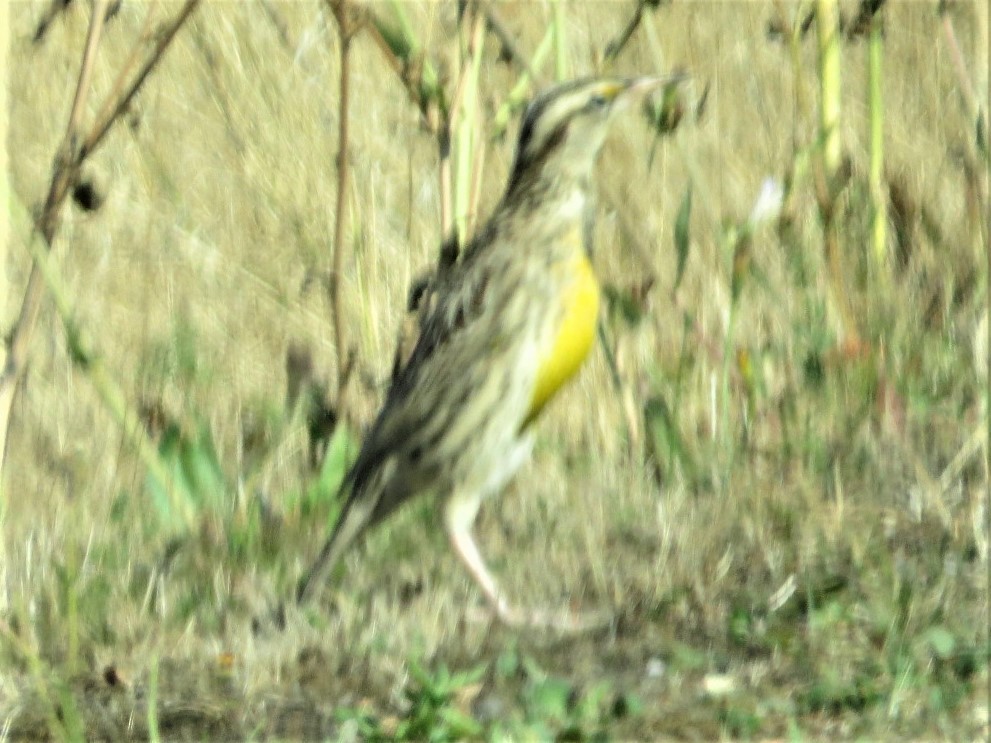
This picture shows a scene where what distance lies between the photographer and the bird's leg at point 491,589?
468 cm

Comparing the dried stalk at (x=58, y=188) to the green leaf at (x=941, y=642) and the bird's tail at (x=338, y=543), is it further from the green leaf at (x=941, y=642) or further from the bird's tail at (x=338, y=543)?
the green leaf at (x=941, y=642)

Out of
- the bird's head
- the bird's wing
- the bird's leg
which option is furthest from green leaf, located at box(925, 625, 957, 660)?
the bird's head

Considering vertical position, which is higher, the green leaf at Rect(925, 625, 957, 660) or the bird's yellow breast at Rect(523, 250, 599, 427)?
the bird's yellow breast at Rect(523, 250, 599, 427)

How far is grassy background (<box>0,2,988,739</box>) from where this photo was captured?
4234 mm

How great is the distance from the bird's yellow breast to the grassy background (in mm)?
340

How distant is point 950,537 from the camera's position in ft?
15.5

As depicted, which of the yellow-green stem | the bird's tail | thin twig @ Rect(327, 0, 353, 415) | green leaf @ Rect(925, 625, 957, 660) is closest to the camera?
green leaf @ Rect(925, 625, 957, 660)

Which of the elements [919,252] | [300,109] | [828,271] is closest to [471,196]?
[828,271]

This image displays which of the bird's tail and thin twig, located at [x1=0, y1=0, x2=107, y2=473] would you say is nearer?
thin twig, located at [x1=0, y1=0, x2=107, y2=473]

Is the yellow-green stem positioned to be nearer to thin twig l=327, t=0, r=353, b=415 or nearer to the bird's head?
the bird's head

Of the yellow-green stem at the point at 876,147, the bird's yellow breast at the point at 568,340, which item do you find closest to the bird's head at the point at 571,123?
the bird's yellow breast at the point at 568,340

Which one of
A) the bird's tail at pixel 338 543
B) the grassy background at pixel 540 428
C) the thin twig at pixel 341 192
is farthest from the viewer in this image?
the thin twig at pixel 341 192

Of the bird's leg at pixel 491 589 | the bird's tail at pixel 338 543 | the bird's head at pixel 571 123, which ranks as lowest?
the bird's leg at pixel 491 589

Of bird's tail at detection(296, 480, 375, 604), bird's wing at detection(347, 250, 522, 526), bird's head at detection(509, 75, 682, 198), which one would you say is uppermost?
bird's head at detection(509, 75, 682, 198)
